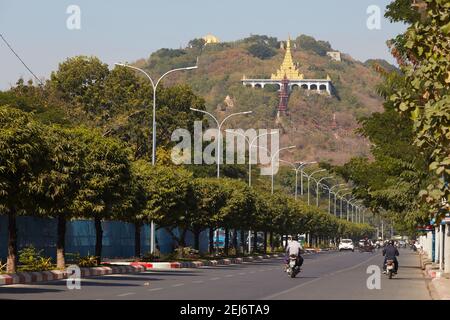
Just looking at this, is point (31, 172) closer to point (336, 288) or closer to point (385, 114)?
point (336, 288)

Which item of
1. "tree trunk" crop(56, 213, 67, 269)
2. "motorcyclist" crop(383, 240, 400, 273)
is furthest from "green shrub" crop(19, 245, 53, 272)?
"motorcyclist" crop(383, 240, 400, 273)

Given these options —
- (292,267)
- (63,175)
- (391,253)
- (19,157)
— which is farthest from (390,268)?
(19,157)

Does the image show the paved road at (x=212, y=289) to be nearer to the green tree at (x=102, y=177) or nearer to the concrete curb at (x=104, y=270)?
the concrete curb at (x=104, y=270)

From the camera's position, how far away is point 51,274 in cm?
4272

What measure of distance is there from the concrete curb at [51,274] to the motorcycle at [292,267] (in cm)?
703

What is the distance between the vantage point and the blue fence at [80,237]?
181ft

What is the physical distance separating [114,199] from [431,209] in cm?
3264

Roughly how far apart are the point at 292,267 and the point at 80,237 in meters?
19.9

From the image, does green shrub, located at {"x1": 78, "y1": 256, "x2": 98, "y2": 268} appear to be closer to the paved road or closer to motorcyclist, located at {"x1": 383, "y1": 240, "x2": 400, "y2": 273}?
the paved road

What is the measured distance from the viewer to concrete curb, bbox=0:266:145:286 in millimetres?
38031

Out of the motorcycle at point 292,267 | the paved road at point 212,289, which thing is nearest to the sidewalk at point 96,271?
the paved road at point 212,289

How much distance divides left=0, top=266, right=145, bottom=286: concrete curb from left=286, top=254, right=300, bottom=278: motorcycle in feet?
23.1
